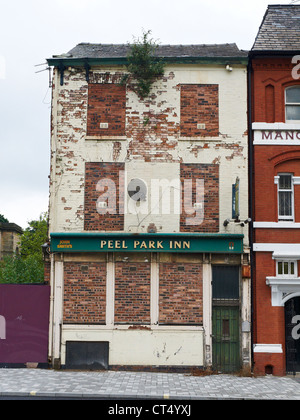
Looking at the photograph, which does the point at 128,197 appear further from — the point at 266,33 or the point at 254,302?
the point at 266,33

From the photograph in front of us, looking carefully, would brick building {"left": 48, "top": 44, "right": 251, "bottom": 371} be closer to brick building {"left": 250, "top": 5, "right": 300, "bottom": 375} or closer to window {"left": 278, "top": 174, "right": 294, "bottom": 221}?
brick building {"left": 250, "top": 5, "right": 300, "bottom": 375}

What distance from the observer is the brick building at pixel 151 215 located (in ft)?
46.5

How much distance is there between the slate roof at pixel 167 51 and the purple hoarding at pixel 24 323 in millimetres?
7817

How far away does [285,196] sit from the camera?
14.9 metres

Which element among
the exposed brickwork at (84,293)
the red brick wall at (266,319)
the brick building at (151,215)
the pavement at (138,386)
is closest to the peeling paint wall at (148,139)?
the brick building at (151,215)

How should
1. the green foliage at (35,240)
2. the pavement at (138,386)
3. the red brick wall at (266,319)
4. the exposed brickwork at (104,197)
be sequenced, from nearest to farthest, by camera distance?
1. the pavement at (138,386)
2. the red brick wall at (266,319)
3. the exposed brickwork at (104,197)
4. the green foliage at (35,240)

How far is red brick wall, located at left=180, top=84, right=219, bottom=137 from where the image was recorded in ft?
49.2

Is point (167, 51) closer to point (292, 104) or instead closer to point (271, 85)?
point (271, 85)

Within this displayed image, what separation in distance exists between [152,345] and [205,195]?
16.2 ft

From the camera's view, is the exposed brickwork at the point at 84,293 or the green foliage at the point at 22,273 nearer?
the exposed brickwork at the point at 84,293

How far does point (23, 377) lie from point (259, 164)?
944cm

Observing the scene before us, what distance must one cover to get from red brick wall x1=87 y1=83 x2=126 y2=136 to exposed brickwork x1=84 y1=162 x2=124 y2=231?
1.09 metres

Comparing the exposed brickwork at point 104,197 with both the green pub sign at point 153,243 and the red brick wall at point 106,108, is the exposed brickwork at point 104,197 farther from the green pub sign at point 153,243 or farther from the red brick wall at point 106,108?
the red brick wall at point 106,108
